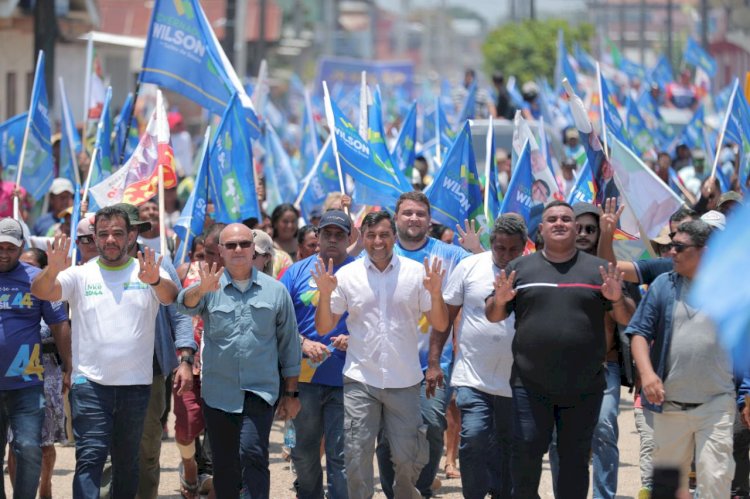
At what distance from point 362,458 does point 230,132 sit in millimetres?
4336

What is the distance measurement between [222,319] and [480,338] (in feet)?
4.60

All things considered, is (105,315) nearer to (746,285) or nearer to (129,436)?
(129,436)

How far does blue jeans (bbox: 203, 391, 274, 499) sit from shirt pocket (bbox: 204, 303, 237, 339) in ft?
1.12

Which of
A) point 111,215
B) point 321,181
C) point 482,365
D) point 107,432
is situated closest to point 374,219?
point 482,365

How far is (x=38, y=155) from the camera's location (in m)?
13.1

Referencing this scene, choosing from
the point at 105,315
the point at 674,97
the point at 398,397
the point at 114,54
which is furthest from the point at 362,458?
the point at 114,54

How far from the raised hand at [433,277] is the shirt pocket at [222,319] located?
3.32 ft

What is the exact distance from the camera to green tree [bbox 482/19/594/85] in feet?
234

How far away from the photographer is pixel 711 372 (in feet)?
23.7

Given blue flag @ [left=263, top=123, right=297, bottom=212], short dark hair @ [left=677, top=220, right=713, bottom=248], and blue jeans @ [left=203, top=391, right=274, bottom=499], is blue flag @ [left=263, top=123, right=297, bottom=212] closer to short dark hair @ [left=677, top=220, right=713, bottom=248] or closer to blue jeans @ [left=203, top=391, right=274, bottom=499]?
blue jeans @ [left=203, top=391, right=274, bottom=499]

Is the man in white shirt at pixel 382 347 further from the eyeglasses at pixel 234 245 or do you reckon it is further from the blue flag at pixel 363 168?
the blue flag at pixel 363 168

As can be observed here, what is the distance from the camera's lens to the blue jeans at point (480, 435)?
823 cm

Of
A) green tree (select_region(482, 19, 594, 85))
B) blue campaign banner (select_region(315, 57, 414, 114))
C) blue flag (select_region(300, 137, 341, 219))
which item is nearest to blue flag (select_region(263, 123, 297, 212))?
blue flag (select_region(300, 137, 341, 219))

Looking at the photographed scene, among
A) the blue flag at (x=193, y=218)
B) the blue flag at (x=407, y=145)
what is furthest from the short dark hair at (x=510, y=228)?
the blue flag at (x=407, y=145)
